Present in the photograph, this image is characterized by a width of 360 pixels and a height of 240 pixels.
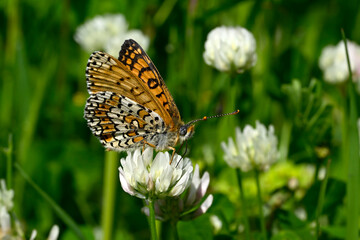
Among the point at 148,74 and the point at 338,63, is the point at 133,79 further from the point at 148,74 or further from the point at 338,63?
the point at 338,63

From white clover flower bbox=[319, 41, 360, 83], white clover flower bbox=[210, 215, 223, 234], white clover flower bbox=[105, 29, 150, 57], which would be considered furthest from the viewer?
white clover flower bbox=[319, 41, 360, 83]

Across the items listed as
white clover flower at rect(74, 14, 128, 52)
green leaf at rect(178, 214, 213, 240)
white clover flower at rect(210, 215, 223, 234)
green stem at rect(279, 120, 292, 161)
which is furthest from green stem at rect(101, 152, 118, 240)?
white clover flower at rect(74, 14, 128, 52)

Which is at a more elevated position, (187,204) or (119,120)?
(119,120)

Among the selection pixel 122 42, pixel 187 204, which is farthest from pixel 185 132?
pixel 122 42

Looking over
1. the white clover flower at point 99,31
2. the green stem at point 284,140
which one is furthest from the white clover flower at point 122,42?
the green stem at point 284,140

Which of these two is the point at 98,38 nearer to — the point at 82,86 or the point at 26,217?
the point at 82,86

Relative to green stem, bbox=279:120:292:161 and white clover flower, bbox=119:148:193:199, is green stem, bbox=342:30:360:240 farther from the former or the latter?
green stem, bbox=279:120:292:161
